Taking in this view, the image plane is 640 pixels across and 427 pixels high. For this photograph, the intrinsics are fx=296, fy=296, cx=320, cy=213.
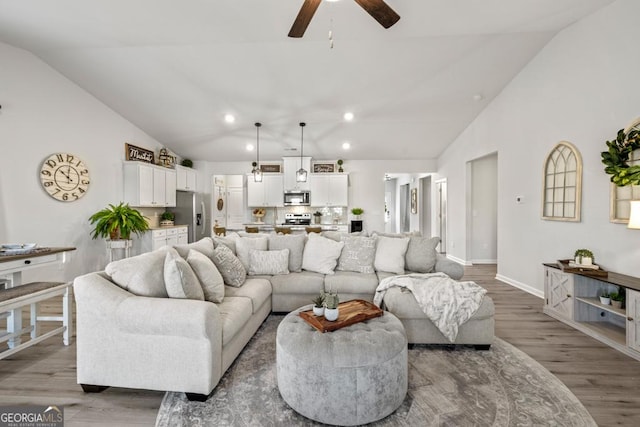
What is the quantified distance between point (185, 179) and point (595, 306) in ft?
25.4

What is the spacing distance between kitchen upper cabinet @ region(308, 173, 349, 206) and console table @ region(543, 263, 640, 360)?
4779 millimetres

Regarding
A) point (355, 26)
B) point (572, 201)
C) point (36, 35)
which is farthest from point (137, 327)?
point (572, 201)

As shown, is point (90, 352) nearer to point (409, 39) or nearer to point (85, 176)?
point (85, 176)

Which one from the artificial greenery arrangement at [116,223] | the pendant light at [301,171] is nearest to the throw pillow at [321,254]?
the pendant light at [301,171]

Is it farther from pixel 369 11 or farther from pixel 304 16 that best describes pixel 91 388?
pixel 369 11

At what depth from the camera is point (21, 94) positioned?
13.6ft

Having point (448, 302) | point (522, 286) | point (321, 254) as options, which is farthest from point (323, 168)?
point (448, 302)

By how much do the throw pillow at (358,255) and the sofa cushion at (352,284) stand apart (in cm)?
26

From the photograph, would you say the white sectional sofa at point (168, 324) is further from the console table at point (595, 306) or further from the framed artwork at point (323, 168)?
the framed artwork at point (323, 168)

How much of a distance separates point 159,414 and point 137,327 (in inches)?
22.0

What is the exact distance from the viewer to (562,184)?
12.8 ft

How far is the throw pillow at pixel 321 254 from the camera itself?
370cm

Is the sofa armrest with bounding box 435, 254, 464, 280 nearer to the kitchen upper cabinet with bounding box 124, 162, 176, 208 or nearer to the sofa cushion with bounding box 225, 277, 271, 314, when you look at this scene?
the sofa cushion with bounding box 225, 277, 271, 314

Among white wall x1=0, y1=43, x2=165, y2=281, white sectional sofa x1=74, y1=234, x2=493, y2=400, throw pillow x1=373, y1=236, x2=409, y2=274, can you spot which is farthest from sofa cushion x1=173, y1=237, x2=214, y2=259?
white wall x1=0, y1=43, x2=165, y2=281
